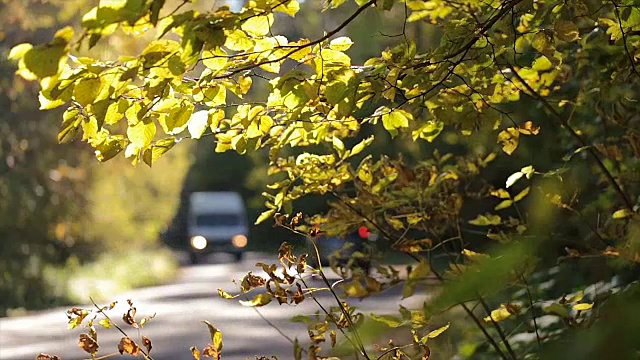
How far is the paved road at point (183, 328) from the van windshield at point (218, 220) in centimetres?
1235

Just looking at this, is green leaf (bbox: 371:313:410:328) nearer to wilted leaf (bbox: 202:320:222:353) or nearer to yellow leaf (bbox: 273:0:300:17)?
yellow leaf (bbox: 273:0:300:17)

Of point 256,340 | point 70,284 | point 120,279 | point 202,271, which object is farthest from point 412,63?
point 202,271

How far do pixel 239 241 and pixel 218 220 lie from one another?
1.25 meters

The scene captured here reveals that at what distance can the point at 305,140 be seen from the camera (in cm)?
326

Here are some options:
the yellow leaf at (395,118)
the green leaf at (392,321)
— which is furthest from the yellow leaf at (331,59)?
the green leaf at (392,321)

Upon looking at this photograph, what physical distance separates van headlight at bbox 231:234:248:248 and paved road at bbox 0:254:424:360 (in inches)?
459

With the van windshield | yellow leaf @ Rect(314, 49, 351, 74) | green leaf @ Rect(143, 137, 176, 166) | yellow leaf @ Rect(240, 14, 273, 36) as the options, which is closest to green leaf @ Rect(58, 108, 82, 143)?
green leaf @ Rect(143, 137, 176, 166)

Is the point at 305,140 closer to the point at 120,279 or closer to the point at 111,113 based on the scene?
the point at 111,113

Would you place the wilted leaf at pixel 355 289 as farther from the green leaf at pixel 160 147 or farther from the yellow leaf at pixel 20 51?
the yellow leaf at pixel 20 51

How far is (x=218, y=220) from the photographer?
34.9 metres

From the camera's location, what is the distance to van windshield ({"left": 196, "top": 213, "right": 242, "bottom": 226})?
1364 inches

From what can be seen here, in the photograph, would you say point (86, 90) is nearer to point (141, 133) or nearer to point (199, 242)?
point (141, 133)

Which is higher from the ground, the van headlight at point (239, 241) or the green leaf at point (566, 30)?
the green leaf at point (566, 30)

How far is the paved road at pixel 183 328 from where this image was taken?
39.9ft
